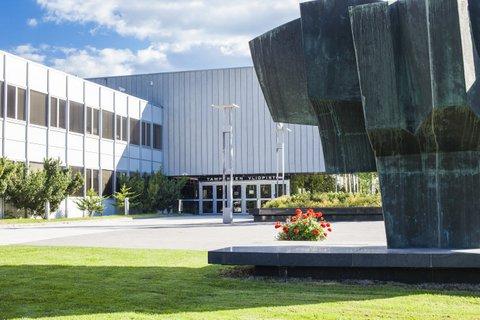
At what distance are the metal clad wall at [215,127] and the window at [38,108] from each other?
1626 cm

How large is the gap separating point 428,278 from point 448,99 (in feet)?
8.28

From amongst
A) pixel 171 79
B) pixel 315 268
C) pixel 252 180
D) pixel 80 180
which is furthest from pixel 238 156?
pixel 315 268

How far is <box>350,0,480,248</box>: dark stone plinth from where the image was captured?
8500mm

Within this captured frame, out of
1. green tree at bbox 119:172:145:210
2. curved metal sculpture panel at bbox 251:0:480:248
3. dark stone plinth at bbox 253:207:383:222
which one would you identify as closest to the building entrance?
green tree at bbox 119:172:145:210

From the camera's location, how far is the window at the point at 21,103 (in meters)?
33.1

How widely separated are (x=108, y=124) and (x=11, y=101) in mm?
10869

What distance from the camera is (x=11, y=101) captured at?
32406 millimetres

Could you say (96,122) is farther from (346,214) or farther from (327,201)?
(346,214)

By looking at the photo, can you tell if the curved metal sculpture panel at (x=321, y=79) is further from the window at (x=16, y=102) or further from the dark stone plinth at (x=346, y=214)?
the window at (x=16, y=102)

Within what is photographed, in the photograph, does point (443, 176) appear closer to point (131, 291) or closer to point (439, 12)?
point (439, 12)

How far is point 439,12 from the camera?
8508 millimetres

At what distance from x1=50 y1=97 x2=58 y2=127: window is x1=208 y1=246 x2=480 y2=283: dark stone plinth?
2908cm

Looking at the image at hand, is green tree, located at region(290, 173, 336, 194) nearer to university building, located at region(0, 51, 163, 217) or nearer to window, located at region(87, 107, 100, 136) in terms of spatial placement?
university building, located at region(0, 51, 163, 217)

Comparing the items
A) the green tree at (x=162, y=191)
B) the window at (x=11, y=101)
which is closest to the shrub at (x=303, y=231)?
the window at (x=11, y=101)
